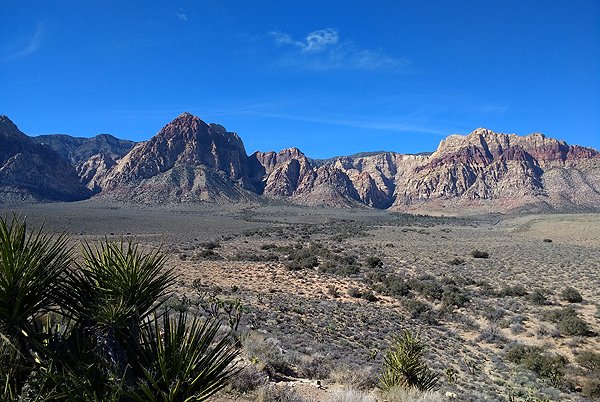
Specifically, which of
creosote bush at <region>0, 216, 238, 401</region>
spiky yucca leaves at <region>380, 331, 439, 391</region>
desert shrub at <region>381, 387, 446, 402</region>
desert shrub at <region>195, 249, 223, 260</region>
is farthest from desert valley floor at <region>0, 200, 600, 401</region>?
desert shrub at <region>381, 387, 446, 402</region>

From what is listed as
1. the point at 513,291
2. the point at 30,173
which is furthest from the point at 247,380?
the point at 30,173

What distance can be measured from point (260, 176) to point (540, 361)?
18359cm

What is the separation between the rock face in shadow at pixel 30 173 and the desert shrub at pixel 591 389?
12516 cm

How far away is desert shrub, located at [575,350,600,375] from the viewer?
37.4 ft

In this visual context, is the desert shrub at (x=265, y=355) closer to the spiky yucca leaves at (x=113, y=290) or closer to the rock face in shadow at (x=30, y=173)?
the spiky yucca leaves at (x=113, y=290)

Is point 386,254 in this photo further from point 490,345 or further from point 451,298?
point 490,345

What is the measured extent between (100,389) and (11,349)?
0.75m

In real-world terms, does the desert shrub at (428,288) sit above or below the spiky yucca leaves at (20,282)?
below

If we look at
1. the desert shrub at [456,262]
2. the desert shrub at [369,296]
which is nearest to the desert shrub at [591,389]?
the desert shrub at [369,296]

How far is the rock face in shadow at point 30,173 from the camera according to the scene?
378 ft

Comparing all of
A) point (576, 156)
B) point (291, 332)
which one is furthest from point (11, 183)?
point (576, 156)

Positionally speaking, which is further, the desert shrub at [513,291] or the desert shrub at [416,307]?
the desert shrub at [513,291]

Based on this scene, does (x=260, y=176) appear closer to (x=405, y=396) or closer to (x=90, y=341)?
(x=405, y=396)

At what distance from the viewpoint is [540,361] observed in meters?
11.9
